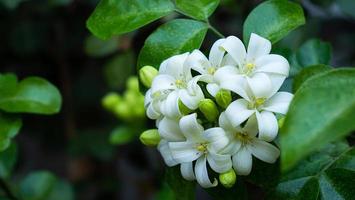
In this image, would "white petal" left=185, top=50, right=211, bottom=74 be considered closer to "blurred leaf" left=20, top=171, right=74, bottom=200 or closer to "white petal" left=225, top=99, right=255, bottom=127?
"white petal" left=225, top=99, right=255, bottom=127

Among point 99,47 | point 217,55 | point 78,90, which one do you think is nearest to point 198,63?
point 217,55

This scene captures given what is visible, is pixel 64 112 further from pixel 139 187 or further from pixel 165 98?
pixel 165 98

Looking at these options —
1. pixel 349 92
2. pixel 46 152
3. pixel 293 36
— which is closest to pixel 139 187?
pixel 46 152

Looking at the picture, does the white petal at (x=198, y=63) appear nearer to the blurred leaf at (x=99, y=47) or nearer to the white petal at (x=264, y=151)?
the white petal at (x=264, y=151)

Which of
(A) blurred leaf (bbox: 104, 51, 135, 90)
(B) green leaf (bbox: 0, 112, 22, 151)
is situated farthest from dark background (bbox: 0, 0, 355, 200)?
(B) green leaf (bbox: 0, 112, 22, 151)

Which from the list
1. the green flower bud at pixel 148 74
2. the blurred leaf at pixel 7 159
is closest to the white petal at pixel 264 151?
the green flower bud at pixel 148 74

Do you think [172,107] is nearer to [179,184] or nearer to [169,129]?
[169,129]
